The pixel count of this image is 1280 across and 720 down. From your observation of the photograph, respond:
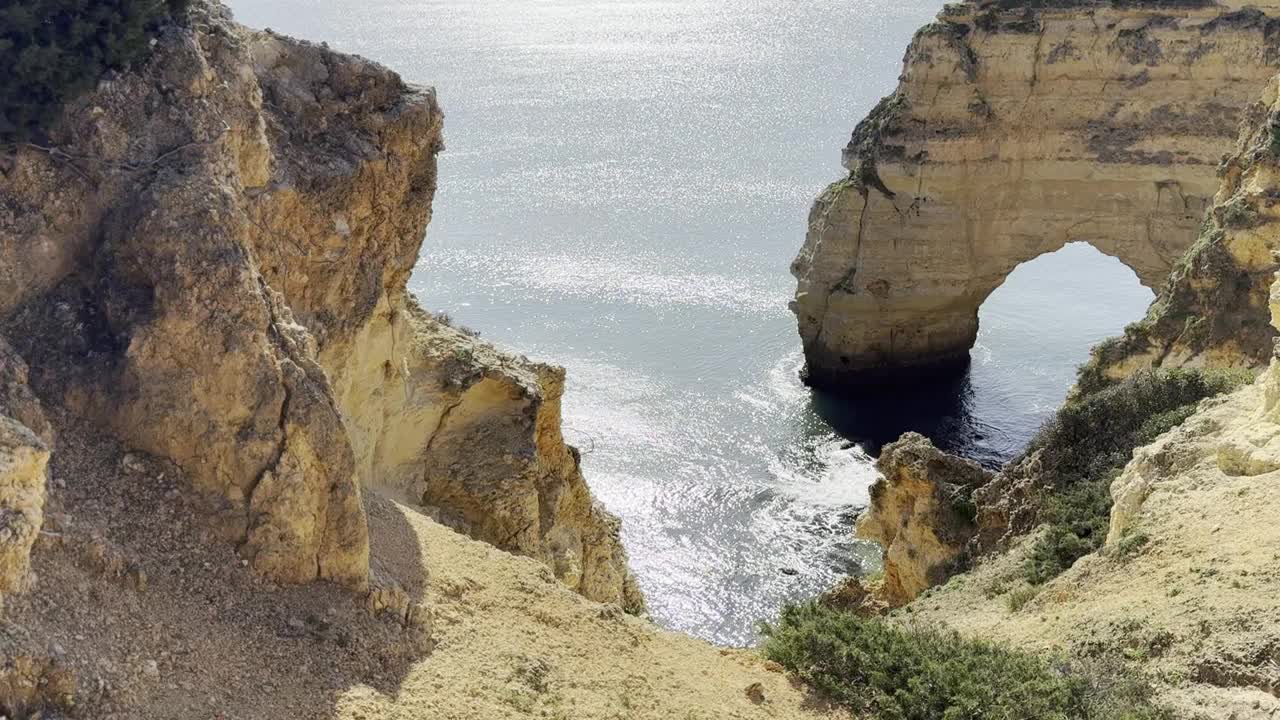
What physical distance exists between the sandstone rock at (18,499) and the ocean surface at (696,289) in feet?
63.5

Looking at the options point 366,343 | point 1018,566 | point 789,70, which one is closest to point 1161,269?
point 1018,566

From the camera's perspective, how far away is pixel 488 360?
18031 millimetres

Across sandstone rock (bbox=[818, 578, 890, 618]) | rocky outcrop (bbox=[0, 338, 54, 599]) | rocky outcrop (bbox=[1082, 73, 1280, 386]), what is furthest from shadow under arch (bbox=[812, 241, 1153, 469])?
rocky outcrop (bbox=[0, 338, 54, 599])

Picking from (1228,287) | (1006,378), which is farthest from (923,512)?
(1006,378)

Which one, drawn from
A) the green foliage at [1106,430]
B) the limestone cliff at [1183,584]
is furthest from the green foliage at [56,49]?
the green foliage at [1106,430]

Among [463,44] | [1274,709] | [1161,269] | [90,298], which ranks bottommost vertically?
[1274,709]

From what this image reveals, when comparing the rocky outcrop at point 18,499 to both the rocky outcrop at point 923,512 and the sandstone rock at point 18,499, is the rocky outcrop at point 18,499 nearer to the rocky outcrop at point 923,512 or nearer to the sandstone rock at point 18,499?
the sandstone rock at point 18,499

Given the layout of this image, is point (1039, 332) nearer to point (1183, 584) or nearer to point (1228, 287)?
point (1228, 287)

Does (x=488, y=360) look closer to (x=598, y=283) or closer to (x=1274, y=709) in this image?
(x=1274, y=709)

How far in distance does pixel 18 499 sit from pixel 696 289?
3879 centimetres

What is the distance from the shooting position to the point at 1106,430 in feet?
61.3

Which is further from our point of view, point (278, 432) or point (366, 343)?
point (366, 343)

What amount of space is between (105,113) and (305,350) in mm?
2718

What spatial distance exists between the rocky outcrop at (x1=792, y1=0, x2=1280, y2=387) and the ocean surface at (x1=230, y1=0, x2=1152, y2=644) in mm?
4008
